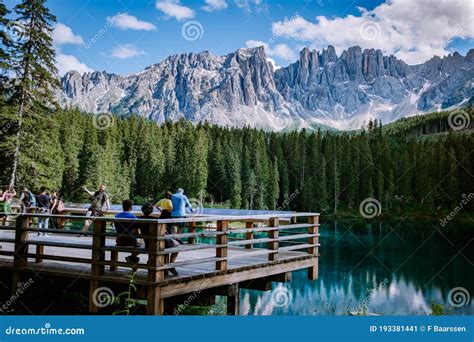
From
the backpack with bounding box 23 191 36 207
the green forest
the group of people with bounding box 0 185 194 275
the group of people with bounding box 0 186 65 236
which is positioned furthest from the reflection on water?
the green forest

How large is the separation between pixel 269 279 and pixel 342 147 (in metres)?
93.9

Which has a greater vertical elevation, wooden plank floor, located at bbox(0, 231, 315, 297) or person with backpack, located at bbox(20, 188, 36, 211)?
person with backpack, located at bbox(20, 188, 36, 211)

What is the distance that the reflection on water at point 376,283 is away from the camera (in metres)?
22.3

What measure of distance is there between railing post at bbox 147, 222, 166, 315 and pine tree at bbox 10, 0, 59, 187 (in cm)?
2212

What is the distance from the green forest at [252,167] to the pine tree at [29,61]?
3994 centimetres

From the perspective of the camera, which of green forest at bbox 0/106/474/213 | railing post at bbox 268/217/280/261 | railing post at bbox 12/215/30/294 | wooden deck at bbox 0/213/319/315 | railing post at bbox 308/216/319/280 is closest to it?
wooden deck at bbox 0/213/319/315

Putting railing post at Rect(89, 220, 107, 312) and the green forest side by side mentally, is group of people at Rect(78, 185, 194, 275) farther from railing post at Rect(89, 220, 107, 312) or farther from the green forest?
the green forest

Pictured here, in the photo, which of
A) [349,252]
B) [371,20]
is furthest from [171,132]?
[371,20]

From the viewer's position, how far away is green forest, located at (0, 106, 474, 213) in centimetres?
7700

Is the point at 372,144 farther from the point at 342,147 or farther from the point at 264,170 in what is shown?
the point at 264,170

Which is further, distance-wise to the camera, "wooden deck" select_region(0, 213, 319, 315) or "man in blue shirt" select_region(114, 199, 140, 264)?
"man in blue shirt" select_region(114, 199, 140, 264)

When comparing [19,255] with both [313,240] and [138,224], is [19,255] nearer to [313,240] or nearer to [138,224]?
[138,224]

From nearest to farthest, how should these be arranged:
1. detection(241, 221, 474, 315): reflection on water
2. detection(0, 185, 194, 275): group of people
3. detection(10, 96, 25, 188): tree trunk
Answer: detection(0, 185, 194, 275): group of people, detection(241, 221, 474, 315): reflection on water, detection(10, 96, 25, 188): tree trunk

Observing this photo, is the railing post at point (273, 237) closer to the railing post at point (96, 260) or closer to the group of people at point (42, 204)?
the railing post at point (96, 260)
